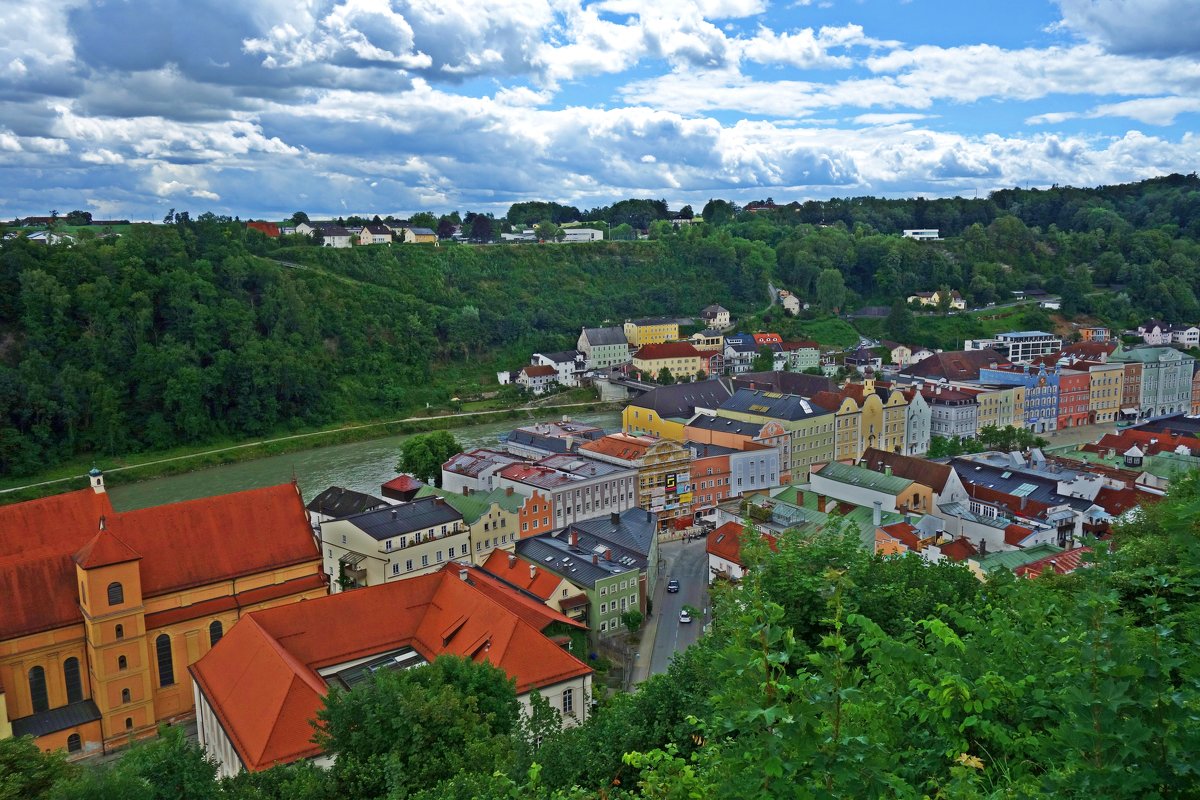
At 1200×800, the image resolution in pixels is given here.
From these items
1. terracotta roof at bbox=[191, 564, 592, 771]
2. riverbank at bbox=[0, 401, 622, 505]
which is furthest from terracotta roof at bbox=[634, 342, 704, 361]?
terracotta roof at bbox=[191, 564, 592, 771]

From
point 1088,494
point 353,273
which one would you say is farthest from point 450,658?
point 353,273

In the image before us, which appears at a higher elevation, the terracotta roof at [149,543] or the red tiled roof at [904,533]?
the terracotta roof at [149,543]

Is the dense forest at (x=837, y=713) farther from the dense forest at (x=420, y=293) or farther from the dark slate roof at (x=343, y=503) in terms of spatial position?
the dense forest at (x=420, y=293)

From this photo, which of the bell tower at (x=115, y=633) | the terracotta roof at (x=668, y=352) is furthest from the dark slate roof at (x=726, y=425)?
the bell tower at (x=115, y=633)

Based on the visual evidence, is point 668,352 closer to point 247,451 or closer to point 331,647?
point 247,451

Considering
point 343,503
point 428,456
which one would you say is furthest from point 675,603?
point 428,456
